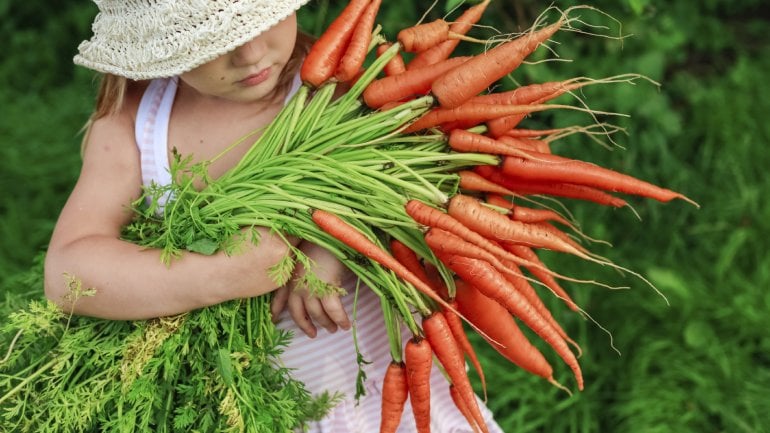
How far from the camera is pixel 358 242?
1.40 m

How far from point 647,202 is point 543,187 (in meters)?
1.40

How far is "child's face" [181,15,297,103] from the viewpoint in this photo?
146 centimetres

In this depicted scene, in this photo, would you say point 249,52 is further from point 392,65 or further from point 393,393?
point 393,393

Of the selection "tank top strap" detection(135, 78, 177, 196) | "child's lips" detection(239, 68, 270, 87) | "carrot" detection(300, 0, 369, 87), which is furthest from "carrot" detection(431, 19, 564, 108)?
"tank top strap" detection(135, 78, 177, 196)

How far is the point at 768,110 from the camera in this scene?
2945 millimetres

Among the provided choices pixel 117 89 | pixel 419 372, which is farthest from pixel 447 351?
pixel 117 89

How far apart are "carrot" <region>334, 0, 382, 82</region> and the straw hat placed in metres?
0.15

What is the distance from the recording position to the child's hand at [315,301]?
1.51 meters

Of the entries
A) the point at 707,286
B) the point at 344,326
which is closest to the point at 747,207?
the point at 707,286

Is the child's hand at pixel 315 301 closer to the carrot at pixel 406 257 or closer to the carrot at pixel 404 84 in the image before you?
the carrot at pixel 406 257

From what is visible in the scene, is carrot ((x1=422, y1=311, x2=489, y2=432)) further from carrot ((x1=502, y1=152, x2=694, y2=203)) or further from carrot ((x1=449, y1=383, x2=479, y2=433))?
carrot ((x1=502, y1=152, x2=694, y2=203))

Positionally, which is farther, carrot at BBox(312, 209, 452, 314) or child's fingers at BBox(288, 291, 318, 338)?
child's fingers at BBox(288, 291, 318, 338)

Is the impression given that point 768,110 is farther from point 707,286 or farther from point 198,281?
point 198,281

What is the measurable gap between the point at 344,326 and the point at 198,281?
325 millimetres
